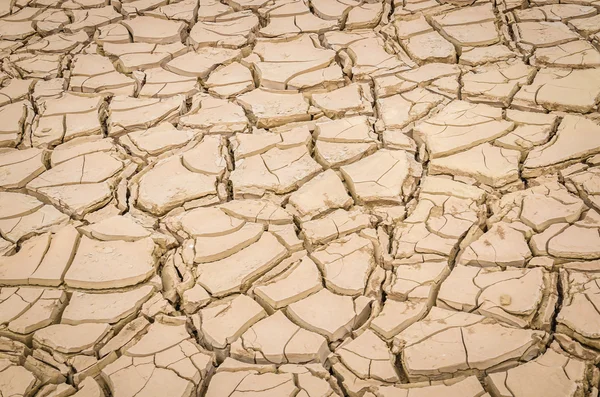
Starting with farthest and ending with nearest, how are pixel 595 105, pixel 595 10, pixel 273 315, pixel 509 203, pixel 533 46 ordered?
1. pixel 595 10
2. pixel 533 46
3. pixel 595 105
4. pixel 509 203
5. pixel 273 315

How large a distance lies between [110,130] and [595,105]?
238 centimetres

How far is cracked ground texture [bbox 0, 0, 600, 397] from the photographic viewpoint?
74.7 inches

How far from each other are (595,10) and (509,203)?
1953 mm

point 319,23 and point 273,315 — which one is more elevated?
point 319,23

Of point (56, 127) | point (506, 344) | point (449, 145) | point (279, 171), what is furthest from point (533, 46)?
point (56, 127)

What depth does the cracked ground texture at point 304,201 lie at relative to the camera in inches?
74.7

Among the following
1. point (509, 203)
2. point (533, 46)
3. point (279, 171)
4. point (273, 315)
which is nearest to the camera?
point (273, 315)

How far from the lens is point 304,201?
8.25 feet

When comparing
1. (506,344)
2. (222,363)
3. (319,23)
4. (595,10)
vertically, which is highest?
(595,10)

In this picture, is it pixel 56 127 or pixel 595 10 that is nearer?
pixel 56 127

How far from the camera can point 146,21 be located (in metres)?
3.88

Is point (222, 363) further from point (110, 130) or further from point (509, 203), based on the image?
point (110, 130)

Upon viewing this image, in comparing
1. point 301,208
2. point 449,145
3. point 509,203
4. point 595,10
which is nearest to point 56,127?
point 301,208

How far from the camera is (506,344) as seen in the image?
1.86m
